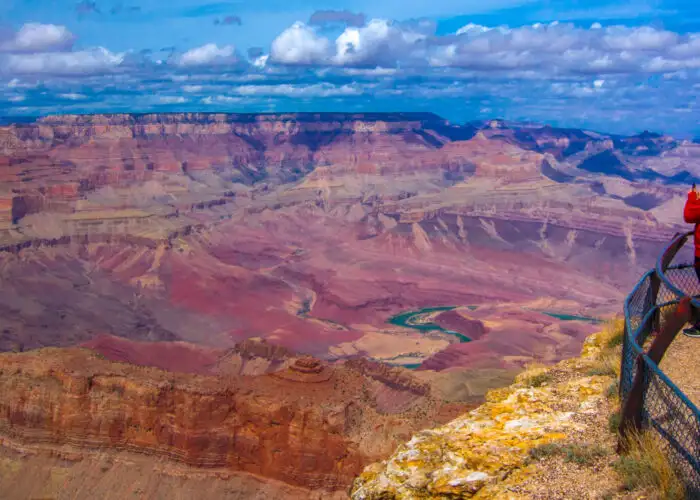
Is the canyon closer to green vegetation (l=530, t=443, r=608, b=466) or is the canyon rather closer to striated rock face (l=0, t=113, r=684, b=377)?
striated rock face (l=0, t=113, r=684, b=377)

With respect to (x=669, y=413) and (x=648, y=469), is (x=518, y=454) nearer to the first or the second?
(x=648, y=469)

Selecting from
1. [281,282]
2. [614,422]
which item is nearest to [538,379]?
[614,422]

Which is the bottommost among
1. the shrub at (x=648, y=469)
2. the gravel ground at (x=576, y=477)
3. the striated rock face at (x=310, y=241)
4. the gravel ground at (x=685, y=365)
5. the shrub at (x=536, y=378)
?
the striated rock face at (x=310, y=241)

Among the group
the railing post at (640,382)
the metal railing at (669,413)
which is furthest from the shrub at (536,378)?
the railing post at (640,382)

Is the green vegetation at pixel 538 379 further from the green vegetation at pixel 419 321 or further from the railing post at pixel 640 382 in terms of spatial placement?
the green vegetation at pixel 419 321

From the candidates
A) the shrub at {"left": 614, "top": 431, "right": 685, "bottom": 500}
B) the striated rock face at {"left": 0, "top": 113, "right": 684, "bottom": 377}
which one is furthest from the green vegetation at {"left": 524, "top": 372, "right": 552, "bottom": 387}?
the striated rock face at {"left": 0, "top": 113, "right": 684, "bottom": 377}

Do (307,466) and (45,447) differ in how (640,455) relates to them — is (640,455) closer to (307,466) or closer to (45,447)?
(307,466)
